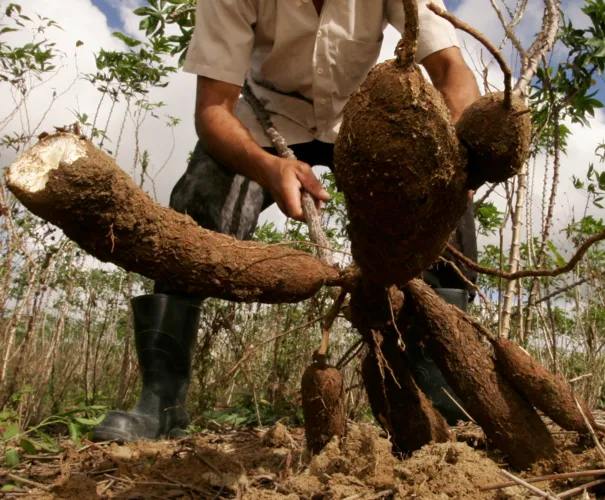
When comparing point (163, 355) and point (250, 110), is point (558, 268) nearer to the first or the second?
point (163, 355)

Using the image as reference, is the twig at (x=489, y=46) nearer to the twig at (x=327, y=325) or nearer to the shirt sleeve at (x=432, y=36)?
the twig at (x=327, y=325)

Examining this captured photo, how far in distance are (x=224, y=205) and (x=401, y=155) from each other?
1417 mm

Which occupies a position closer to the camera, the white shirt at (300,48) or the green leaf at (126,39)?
the white shirt at (300,48)

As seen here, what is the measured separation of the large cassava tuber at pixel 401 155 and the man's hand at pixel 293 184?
50 cm

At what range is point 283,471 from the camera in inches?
55.5

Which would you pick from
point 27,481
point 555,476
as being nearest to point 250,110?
point 27,481

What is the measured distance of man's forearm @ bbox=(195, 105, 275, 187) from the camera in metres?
1.72

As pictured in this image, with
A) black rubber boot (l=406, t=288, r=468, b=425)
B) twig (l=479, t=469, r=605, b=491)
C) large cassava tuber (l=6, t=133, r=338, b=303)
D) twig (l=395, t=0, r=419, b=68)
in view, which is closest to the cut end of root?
large cassava tuber (l=6, t=133, r=338, b=303)

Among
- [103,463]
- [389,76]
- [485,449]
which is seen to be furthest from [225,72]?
[485,449]

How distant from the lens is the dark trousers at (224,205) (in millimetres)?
2066

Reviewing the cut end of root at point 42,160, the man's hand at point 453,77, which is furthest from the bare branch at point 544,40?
the cut end of root at point 42,160

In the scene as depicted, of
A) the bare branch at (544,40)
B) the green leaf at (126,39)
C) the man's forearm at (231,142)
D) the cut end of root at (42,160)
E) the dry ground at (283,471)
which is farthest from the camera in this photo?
the green leaf at (126,39)

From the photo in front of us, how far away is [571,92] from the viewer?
9.94ft

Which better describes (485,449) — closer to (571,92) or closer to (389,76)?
(389,76)
